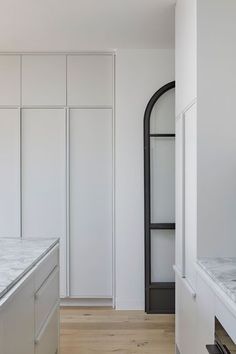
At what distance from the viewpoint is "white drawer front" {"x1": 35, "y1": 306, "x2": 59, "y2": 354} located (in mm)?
2176

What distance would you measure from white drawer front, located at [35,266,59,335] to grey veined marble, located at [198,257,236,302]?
881 mm

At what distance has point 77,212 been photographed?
13.7 feet

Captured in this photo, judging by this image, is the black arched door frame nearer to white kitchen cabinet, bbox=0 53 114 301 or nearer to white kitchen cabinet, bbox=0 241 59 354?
white kitchen cabinet, bbox=0 53 114 301

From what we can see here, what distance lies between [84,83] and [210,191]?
2384 mm

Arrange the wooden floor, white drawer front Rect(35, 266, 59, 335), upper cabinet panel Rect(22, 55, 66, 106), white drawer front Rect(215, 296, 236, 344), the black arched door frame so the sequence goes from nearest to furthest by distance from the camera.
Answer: white drawer front Rect(215, 296, 236, 344) → white drawer front Rect(35, 266, 59, 335) → the wooden floor → the black arched door frame → upper cabinet panel Rect(22, 55, 66, 106)

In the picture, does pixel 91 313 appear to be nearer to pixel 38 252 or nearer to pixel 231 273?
pixel 38 252

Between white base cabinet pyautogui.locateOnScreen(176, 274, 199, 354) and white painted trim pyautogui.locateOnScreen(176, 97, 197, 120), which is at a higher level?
white painted trim pyautogui.locateOnScreen(176, 97, 197, 120)

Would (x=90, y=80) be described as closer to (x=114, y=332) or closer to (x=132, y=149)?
(x=132, y=149)

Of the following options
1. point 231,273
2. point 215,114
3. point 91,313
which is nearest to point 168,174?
point 91,313

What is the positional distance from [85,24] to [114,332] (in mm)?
2657

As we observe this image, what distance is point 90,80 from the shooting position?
4.18 meters

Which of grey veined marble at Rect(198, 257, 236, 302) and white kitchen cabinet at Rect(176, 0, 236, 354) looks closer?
grey veined marble at Rect(198, 257, 236, 302)

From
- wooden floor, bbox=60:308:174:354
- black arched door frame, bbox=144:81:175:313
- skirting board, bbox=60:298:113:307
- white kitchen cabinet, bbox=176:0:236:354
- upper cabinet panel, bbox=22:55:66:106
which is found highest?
upper cabinet panel, bbox=22:55:66:106

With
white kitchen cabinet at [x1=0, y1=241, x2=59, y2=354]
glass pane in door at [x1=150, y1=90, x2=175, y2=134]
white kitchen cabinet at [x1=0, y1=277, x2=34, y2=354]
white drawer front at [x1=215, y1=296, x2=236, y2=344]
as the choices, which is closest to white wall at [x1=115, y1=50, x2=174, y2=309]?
glass pane in door at [x1=150, y1=90, x2=175, y2=134]
